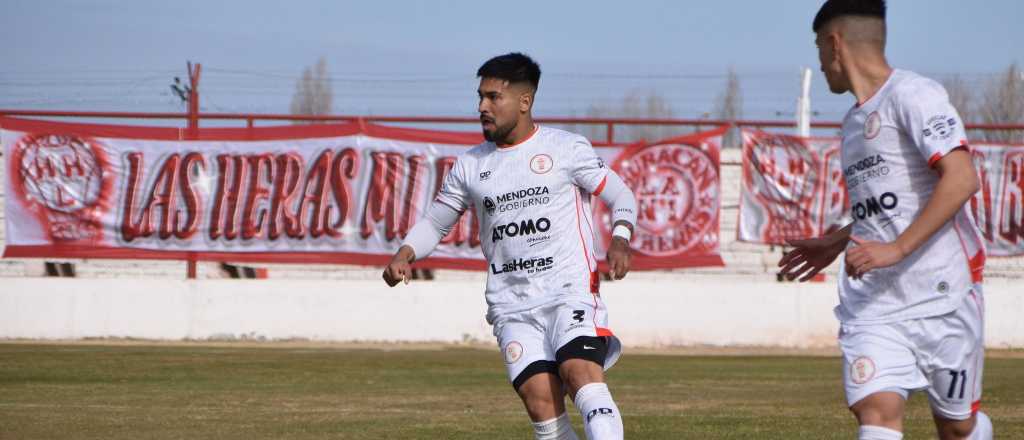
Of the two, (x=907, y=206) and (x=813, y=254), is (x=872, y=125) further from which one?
(x=813, y=254)

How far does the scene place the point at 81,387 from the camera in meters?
13.1

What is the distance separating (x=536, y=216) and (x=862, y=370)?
200cm

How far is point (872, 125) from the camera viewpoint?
5.29 meters

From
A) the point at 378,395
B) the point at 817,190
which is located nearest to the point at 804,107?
the point at 817,190

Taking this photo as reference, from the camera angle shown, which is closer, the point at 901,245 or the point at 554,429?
the point at 901,245

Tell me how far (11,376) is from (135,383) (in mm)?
1453

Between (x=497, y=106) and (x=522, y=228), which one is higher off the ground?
(x=497, y=106)

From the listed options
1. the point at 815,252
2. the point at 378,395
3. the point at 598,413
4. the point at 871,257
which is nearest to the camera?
the point at 871,257

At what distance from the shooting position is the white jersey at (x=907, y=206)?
16.9 feet

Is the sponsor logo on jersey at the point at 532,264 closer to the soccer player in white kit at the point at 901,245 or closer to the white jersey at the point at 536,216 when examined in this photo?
the white jersey at the point at 536,216

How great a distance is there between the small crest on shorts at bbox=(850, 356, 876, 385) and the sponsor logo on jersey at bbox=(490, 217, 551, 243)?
6.20 ft

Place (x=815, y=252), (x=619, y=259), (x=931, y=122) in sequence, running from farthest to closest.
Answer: (x=619, y=259) < (x=815, y=252) < (x=931, y=122)

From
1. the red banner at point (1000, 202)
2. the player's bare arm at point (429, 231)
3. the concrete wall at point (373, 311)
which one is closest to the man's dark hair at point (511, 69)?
the player's bare arm at point (429, 231)

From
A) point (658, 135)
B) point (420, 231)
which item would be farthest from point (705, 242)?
point (420, 231)
